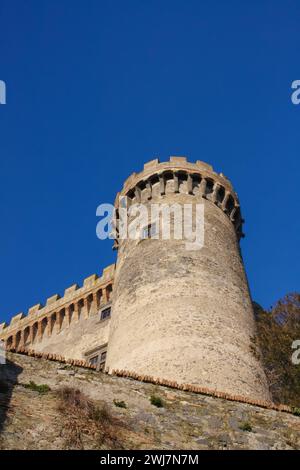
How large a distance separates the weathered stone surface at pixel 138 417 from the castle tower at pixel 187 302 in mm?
3162

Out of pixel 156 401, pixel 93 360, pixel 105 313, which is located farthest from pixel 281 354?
pixel 105 313

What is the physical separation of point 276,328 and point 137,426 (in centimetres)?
844

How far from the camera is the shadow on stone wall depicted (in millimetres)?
10446

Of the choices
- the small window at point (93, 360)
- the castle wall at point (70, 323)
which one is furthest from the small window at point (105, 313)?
the small window at point (93, 360)

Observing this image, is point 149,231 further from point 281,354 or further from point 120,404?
point 120,404

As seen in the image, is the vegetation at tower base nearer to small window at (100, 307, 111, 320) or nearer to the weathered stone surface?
the weathered stone surface

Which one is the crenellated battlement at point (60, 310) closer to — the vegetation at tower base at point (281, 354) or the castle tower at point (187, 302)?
the castle tower at point (187, 302)

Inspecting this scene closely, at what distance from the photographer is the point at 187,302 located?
57.6ft

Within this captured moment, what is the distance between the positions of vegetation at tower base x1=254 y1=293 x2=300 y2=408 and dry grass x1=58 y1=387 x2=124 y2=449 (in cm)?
716

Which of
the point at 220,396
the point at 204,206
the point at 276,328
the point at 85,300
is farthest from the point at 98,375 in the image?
the point at 85,300

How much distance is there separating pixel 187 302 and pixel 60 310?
39.9 feet

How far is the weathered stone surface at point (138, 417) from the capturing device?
10.3m

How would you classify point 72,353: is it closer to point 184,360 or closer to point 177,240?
point 177,240

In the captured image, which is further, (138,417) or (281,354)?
(281,354)
